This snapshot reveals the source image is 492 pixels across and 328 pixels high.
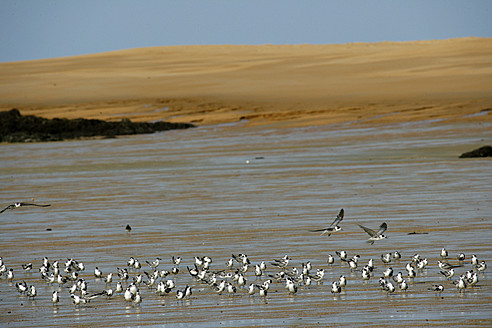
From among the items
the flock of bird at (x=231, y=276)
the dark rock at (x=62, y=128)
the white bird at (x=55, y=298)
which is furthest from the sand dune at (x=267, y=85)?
the white bird at (x=55, y=298)

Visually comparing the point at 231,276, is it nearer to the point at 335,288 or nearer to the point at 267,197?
the point at 335,288

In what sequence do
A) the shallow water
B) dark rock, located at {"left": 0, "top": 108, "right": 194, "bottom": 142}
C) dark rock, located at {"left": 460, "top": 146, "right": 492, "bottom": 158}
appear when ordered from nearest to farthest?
1. the shallow water
2. dark rock, located at {"left": 460, "top": 146, "right": 492, "bottom": 158}
3. dark rock, located at {"left": 0, "top": 108, "right": 194, "bottom": 142}

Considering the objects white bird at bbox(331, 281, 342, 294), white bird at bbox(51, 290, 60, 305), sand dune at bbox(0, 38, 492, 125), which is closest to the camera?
white bird at bbox(331, 281, 342, 294)

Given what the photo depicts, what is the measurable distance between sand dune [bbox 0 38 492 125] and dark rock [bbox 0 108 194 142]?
13.5 feet

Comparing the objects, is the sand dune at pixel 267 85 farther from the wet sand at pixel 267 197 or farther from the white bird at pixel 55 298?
the white bird at pixel 55 298

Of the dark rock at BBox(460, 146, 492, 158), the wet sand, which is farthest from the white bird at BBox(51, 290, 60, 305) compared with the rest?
the dark rock at BBox(460, 146, 492, 158)

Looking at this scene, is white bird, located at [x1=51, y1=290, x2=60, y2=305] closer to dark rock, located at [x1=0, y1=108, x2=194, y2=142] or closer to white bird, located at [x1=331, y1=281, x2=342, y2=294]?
white bird, located at [x1=331, y1=281, x2=342, y2=294]

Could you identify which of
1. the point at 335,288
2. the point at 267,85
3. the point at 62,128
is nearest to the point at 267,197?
the point at 335,288

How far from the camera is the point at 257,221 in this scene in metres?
16.1

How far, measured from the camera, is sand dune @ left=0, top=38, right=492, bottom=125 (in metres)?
49.0

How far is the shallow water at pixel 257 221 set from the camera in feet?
31.9

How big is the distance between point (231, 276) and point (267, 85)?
54.7 metres

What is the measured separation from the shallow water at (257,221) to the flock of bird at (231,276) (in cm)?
8

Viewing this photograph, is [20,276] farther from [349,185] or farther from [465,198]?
[349,185]
